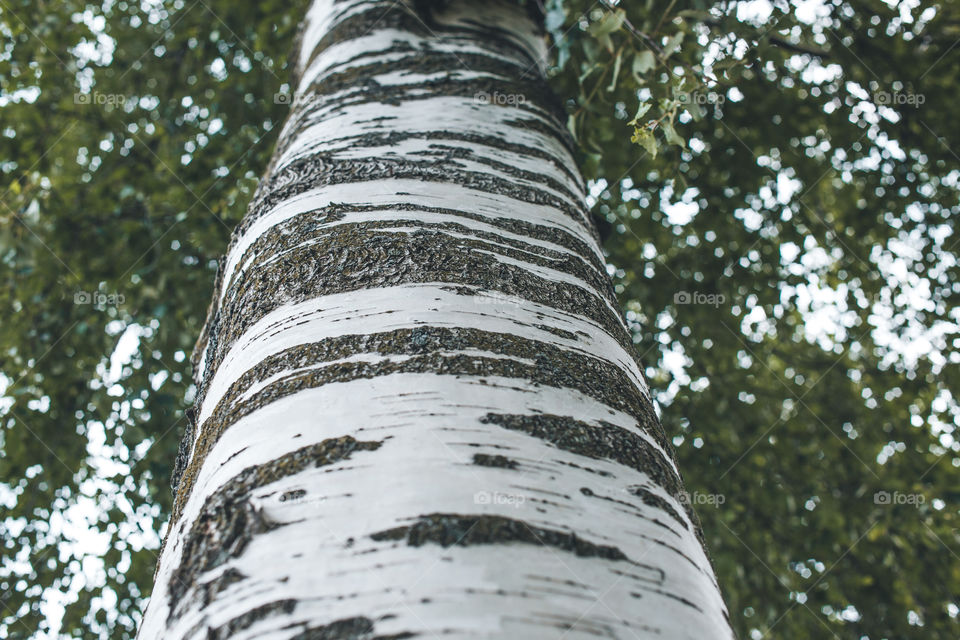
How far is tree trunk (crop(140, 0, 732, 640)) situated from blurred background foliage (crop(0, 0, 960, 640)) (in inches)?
65.2

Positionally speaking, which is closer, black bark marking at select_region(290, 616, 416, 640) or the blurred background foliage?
black bark marking at select_region(290, 616, 416, 640)

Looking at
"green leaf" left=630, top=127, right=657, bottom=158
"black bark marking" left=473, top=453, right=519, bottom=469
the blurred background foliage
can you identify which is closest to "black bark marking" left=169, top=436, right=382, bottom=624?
"black bark marking" left=473, top=453, right=519, bottom=469

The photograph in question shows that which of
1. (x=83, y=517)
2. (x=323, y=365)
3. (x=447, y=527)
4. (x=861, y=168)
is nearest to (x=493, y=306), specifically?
(x=323, y=365)

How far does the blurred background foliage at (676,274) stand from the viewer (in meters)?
2.86

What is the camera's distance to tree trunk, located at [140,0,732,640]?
0.55 m

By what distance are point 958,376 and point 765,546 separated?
1.35 metres

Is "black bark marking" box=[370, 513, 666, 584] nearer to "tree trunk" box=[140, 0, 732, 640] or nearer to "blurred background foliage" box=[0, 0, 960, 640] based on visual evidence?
"tree trunk" box=[140, 0, 732, 640]

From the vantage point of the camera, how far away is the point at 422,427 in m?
0.67

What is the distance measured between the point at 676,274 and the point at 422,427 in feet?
9.30

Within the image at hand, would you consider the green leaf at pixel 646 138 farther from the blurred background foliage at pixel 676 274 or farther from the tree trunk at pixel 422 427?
the blurred background foliage at pixel 676 274

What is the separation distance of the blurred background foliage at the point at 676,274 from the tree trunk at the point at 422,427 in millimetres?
1657

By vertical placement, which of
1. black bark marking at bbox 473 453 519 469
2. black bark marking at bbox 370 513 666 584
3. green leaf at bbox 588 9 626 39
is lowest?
black bark marking at bbox 370 513 666 584

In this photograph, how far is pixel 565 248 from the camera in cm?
104

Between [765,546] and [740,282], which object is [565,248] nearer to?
[740,282]
